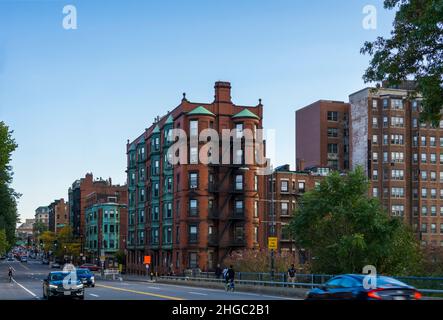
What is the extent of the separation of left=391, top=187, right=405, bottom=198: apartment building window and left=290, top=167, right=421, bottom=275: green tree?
70.5 m

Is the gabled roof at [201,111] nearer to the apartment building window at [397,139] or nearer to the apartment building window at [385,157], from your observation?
the apartment building window at [385,157]

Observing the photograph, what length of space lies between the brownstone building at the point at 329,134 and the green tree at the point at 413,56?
4095 inches

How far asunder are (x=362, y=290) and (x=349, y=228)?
3982cm

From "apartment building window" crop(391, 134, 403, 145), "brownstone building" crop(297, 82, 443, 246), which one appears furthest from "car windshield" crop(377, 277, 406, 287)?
"apartment building window" crop(391, 134, 403, 145)

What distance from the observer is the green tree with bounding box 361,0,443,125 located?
26.0 meters

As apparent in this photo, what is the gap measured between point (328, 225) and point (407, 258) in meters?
7.04

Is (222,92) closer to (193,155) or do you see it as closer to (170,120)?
(170,120)

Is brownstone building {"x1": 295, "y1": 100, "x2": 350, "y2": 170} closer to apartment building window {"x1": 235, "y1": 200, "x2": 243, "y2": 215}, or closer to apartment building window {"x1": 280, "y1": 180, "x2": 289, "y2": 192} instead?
apartment building window {"x1": 280, "y1": 180, "x2": 289, "y2": 192}

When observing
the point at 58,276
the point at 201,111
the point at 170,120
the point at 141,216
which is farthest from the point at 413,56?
the point at 141,216

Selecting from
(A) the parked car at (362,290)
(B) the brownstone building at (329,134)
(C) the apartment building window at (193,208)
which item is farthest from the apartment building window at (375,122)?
(A) the parked car at (362,290)

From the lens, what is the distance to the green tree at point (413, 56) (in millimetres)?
26047

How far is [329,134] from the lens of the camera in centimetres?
13362

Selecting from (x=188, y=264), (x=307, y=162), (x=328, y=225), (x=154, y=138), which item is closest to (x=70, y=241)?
(x=307, y=162)
